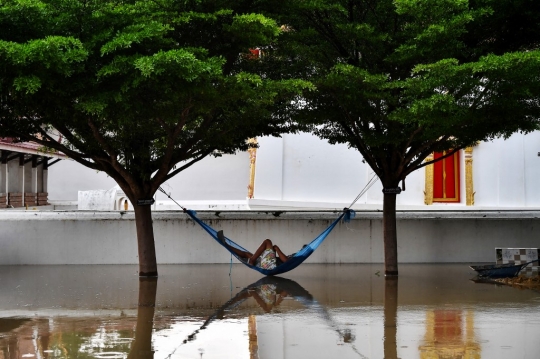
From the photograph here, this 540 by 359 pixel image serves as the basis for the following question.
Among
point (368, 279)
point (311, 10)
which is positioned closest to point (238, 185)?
point (368, 279)

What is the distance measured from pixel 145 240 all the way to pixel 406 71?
612 cm

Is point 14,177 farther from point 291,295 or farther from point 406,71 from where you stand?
point 406,71

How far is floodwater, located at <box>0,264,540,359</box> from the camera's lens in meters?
8.04

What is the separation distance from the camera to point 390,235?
50.9ft

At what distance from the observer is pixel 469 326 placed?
9.37 meters

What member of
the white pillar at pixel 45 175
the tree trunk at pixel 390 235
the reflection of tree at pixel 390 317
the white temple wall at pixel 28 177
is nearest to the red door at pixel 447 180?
the tree trunk at pixel 390 235

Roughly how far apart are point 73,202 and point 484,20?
60.1 feet

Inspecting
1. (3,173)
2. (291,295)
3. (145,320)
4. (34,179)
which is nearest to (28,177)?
(34,179)

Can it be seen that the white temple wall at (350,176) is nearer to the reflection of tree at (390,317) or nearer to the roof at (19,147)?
the roof at (19,147)

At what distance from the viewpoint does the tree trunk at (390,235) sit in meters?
15.5

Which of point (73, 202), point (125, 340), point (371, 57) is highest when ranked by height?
point (371, 57)

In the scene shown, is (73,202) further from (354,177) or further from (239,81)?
(239,81)

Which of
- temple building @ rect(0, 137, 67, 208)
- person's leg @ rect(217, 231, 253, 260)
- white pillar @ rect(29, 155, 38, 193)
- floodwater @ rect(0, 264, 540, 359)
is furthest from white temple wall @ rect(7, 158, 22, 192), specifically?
person's leg @ rect(217, 231, 253, 260)

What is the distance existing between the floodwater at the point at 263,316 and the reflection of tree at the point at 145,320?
14 mm
